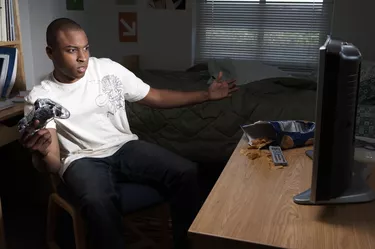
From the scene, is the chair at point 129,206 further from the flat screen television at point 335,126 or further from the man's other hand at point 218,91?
the flat screen television at point 335,126

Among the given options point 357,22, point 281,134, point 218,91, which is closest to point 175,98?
point 218,91

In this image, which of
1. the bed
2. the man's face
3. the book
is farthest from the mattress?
the man's face

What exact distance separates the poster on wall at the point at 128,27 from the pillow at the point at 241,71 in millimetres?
872

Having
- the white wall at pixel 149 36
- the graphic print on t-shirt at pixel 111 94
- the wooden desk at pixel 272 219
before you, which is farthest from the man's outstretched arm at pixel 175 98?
the white wall at pixel 149 36

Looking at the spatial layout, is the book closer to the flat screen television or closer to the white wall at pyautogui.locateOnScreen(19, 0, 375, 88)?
the white wall at pyautogui.locateOnScreen(19, 0, 375, 88)

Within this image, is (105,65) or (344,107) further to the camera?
(105,65)

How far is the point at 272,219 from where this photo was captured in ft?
3.02

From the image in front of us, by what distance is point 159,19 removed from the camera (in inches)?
140

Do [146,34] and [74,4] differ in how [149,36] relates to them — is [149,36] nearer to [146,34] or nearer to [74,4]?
[146,34]

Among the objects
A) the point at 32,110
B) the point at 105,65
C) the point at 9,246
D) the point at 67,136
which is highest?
the point at 105,65

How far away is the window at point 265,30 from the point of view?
3389mm

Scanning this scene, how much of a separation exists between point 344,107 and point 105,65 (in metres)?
1.11

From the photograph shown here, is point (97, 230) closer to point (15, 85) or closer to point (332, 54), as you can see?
point (332, 54)

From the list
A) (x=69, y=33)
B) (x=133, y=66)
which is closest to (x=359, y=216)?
(x=69, y=33)
